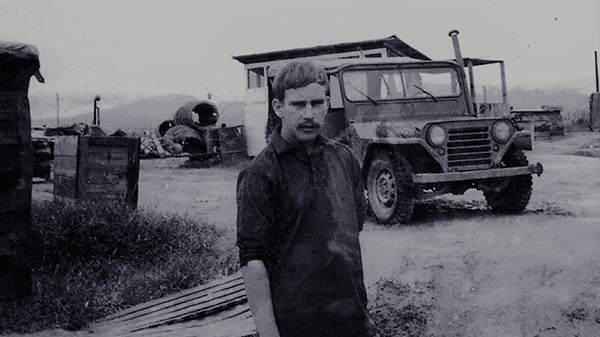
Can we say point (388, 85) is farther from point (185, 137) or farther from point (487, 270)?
point (185, 137)

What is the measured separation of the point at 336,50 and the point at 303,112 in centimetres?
1777

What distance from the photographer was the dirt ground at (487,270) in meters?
4.54

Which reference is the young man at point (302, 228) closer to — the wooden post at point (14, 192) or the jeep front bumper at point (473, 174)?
the wooden post at point (14, 192)

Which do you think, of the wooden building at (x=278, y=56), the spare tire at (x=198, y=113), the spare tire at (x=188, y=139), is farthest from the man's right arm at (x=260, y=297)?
the spare tire at (x=198, y=113)

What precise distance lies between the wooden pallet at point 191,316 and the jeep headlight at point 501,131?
3.42 meters

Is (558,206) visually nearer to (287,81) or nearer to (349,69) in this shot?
(349,69)

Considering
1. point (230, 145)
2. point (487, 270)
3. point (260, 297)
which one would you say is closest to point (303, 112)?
point (260, 297)

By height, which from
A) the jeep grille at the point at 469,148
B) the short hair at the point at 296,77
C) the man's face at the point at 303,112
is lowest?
the jeep grille at the point at 469,148

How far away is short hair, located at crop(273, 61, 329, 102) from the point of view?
2.19 m

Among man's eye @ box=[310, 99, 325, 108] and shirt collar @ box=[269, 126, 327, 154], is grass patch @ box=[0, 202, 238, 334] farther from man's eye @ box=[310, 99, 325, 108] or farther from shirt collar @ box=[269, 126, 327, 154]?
man's eye @ box=[310, 99, 325, 108]

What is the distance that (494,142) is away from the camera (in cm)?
750

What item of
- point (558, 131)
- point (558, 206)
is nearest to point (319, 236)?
point (558, 206)

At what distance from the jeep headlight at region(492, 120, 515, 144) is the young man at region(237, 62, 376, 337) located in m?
5.59

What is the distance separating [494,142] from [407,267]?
2.48 metres
